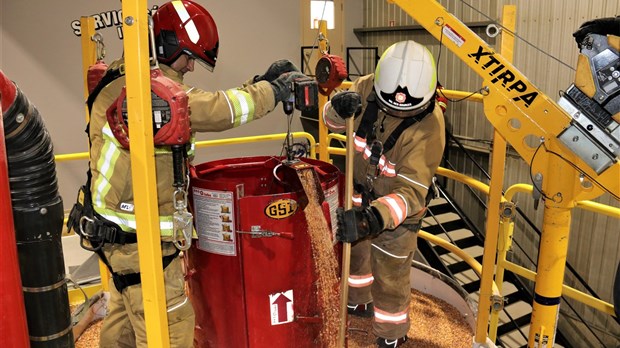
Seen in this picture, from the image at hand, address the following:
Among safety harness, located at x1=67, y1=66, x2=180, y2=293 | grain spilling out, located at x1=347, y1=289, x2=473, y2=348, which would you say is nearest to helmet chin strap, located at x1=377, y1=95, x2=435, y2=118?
safety harness, located at x1=67, y1=66, x2=180, y2=293

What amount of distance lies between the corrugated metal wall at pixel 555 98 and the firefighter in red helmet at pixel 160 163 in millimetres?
5021

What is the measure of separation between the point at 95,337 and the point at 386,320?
234 cm

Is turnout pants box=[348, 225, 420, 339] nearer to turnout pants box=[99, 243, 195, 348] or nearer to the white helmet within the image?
the white helmet

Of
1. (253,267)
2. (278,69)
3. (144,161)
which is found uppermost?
(278,69)

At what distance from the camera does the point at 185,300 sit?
9.48ft

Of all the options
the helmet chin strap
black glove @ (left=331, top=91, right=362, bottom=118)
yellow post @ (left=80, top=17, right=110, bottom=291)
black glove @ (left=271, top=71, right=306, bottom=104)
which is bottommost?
the helmet chin strap

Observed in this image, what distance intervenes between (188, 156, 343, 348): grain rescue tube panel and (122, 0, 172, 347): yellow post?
0.92 meters

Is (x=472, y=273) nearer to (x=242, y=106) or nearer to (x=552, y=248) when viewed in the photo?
(x=552, y=248)

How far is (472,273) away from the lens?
8133mm

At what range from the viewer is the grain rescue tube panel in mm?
2818

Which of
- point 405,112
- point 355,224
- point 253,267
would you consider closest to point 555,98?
point 405,112

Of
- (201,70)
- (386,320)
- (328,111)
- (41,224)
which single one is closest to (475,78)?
(201,70)

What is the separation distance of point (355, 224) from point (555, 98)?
627cm

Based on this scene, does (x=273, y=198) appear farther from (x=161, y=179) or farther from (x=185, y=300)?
(x=185, y=300)
